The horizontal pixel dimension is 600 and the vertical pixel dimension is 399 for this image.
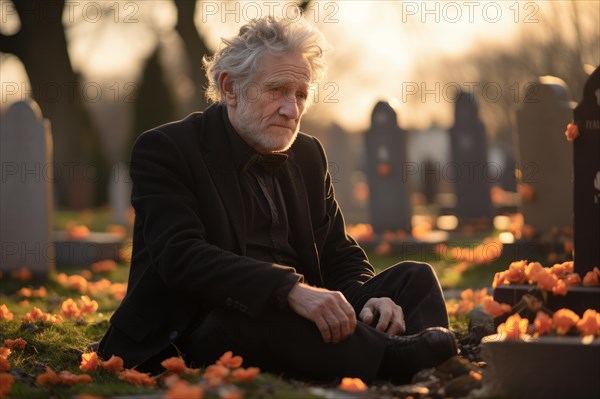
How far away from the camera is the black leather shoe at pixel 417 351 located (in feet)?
12.9

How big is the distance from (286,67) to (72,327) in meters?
2.30

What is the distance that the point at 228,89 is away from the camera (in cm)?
465

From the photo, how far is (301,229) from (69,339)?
5.44ft

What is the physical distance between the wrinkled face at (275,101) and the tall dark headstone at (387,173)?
386 inches

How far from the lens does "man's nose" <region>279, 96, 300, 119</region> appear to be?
4473 mm

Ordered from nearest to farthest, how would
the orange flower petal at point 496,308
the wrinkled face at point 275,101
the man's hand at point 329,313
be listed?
the man's hand at point 329,313, the orange flower petal at point 496,308, the wrinkled face at point 275,101

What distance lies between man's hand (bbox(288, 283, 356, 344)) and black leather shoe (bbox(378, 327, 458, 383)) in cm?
23

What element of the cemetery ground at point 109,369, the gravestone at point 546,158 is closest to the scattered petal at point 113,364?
the cemetery ground at point 109,369

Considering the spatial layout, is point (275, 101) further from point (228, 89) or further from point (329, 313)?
point (329, 313)

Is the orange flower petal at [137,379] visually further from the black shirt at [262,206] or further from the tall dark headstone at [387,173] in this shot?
the tall dark headstone at [387,173]

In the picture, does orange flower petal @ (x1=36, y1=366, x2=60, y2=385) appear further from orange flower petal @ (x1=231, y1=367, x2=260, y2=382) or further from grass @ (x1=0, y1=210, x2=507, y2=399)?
orange flower petal @ (x1=231, y1=367, x2=260, y2=382)

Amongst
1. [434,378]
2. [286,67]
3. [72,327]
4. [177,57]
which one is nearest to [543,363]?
[434,378]

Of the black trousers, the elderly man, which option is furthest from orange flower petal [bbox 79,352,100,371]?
the black trousers

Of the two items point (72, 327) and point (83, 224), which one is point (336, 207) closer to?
point (72, 327)
